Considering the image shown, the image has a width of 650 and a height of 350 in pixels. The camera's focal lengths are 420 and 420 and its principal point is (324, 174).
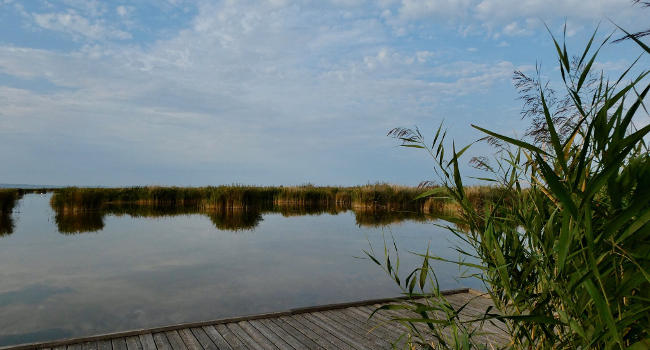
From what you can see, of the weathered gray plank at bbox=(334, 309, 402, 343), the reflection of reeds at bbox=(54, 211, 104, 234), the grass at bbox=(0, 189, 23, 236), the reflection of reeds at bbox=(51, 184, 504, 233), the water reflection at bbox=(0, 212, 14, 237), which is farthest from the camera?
the reflection of reeds at bbox=(51, 184, 504, 233)

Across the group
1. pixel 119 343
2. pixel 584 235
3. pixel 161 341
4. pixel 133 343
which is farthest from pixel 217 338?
pixel 584 235

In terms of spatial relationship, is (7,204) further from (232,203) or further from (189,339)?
(189,339)

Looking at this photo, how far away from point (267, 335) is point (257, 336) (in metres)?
0.09

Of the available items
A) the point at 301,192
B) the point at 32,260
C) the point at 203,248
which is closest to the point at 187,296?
the point at 203,248

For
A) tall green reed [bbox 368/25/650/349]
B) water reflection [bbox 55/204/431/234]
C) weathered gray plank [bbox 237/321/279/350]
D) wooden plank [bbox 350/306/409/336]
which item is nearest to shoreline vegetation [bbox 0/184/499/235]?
water reflection [bbox 55/204/431/234]

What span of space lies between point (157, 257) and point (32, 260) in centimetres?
226

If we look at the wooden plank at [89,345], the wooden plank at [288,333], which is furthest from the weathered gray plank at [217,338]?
the wooden plank at [89,345]

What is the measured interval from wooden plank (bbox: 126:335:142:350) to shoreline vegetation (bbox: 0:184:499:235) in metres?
9.13

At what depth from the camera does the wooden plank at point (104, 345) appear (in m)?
3.26

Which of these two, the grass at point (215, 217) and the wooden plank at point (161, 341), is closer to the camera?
the wooden plank at point (161, 341)

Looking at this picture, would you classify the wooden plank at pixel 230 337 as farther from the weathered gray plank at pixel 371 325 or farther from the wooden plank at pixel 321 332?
the weathered gray plank at pixel 371 325

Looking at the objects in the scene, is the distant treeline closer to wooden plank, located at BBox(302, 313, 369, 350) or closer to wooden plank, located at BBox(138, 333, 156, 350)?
wooden plank, located at BBox(302, 313, 369, 350)

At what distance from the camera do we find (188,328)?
370cm

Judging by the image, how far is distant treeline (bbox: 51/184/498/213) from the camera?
17844mm
